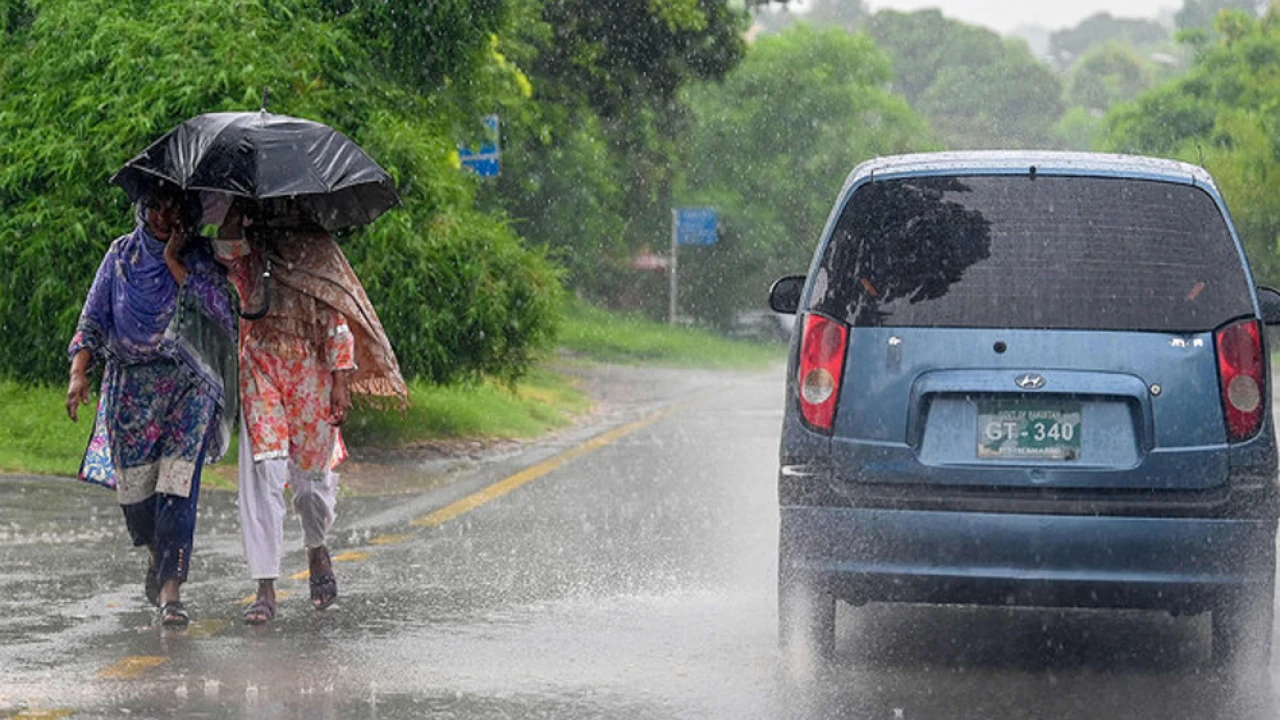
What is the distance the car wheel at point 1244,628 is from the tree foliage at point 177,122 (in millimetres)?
8023

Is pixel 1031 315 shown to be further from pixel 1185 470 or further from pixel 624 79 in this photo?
pixel 624 79

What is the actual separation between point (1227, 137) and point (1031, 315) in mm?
62028

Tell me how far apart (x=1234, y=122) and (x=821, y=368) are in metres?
56.3

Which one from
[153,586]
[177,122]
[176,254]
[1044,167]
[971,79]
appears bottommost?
[153,586]

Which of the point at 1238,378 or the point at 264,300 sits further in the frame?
the point at 264,300

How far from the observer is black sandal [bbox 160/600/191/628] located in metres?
7.88

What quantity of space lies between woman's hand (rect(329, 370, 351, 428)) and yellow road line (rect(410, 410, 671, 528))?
10.6 feet

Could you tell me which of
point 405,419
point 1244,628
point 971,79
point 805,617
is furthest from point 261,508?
point 971,79

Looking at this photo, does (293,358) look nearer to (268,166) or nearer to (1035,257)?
(268,166)

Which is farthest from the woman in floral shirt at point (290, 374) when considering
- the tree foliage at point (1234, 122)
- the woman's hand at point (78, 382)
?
Answer: the tree foliage at point (1234, 122)

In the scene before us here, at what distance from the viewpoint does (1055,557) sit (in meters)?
6.95

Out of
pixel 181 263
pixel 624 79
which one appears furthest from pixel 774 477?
pixel 624 79

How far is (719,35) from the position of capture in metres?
31.2

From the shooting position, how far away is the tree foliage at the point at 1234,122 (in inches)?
2251
